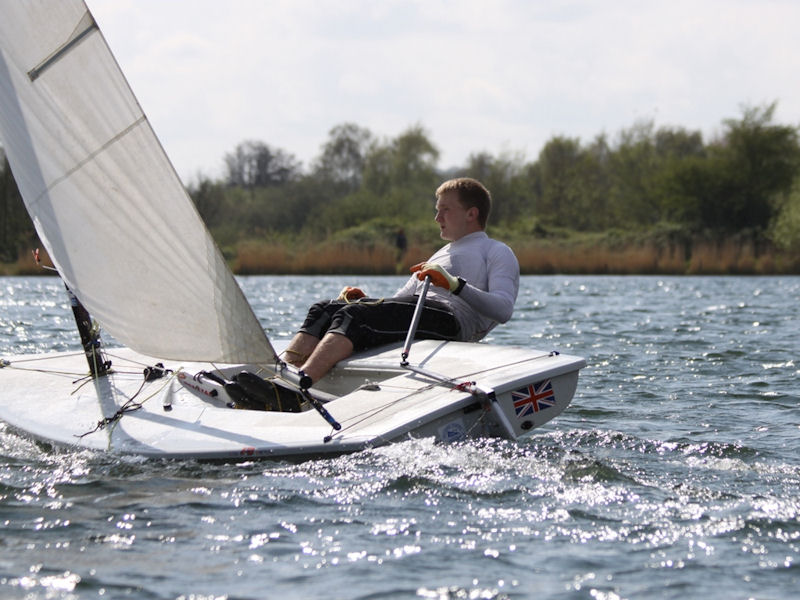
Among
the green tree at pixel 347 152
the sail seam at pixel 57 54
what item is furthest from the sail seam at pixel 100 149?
the green tree at pixel 347 152

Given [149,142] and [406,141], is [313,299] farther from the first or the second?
[406,141]

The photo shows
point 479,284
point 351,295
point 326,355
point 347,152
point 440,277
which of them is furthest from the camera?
point 347,152

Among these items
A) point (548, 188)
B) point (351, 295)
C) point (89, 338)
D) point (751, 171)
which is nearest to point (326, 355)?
point (351, 295)

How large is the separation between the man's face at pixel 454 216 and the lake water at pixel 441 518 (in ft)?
3.91

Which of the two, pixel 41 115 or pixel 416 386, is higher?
pixel 41 115

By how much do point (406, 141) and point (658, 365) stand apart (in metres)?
46.8

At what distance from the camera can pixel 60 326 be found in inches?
511

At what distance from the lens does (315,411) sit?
488 centimetres

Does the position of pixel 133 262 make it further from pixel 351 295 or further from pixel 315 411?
pixel 351 295

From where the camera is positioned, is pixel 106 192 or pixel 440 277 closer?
pixel 106 192

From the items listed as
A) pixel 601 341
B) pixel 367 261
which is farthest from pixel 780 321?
pixel 367 261

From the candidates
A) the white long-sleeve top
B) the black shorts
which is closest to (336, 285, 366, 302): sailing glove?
the black shorts

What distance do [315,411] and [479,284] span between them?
1.51 meters

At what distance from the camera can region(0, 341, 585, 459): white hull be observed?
15.0 feet
